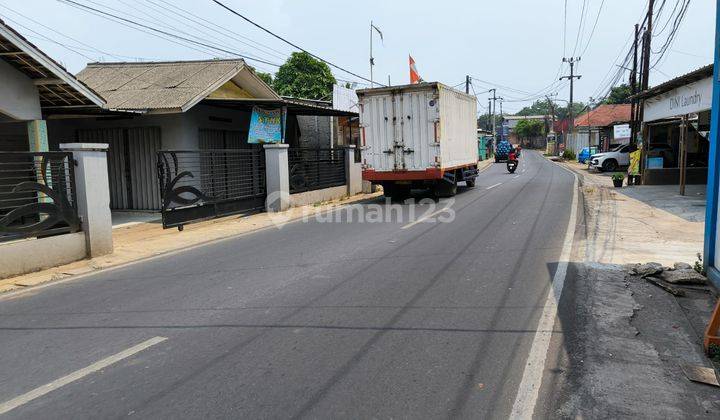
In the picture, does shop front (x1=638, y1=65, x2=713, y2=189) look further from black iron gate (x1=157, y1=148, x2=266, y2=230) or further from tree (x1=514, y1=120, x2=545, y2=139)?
tree (x1=514, y1=120, x2=545, y2=139)

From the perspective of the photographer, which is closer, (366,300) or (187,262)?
(366,300)

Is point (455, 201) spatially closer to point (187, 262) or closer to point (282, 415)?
point (187, 262)

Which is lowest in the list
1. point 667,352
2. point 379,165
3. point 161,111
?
point 667,352

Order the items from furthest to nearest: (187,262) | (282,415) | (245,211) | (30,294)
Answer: (245,211) → (187,262) → (30,294) → (282,415)

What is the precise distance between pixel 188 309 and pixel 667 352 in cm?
477

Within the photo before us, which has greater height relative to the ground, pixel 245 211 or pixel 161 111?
pixel 161 111

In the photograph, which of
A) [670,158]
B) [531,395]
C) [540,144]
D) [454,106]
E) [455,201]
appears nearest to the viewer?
[531,395]

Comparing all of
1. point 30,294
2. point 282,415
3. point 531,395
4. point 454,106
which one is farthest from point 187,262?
point 454,106

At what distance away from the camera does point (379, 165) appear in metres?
16.9

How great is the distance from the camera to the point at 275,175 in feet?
50.5

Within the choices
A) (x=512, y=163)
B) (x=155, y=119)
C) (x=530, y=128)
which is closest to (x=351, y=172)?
(x=155, y=119)

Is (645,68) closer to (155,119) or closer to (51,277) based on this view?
(155,119)

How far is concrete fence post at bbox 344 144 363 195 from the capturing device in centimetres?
2036

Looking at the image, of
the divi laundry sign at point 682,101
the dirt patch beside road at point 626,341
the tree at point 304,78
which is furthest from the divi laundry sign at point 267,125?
the tree at point 304,78
